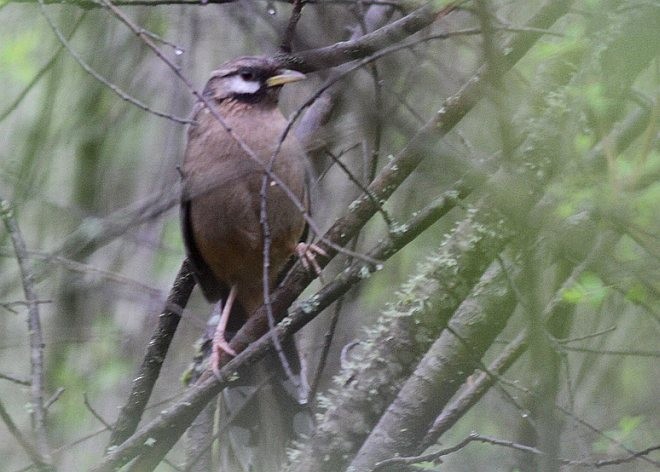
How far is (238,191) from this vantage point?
497 centimetres

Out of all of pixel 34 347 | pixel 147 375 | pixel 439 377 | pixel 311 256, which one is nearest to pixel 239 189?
pixel 311 256

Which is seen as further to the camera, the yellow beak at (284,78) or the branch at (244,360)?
the yellow beak at (284,78)

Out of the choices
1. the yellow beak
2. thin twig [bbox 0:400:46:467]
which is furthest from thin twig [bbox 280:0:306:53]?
thin twig [bbox 0:400:46:467]

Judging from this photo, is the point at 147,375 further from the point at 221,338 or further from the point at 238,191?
the point at 238,191

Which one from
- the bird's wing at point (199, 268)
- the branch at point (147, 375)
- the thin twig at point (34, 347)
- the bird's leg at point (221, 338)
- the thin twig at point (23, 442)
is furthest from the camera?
the bird's wing at point (199, 268)

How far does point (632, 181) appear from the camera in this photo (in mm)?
3324

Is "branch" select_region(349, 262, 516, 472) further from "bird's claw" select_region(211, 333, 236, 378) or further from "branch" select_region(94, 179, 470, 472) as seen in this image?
"bird's claw" select_region(211, 333, 236, 378)

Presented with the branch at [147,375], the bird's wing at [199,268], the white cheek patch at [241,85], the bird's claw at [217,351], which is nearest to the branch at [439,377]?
the bird's claw at [217,351]

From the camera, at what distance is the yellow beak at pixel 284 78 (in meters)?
4.93

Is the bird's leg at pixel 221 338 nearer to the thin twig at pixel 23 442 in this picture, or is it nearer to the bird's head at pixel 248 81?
the thin twig at pixel 23 442

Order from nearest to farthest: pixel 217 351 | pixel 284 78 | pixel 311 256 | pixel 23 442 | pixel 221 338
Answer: pixel 23 442 → pixel 311 256 → pixel 217 351 → pixel 221 338 → pixel 284 78

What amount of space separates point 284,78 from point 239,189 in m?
0.62

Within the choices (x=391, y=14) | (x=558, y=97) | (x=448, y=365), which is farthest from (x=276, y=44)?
(x=448, y=365)

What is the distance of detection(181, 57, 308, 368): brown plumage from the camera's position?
4855mm
